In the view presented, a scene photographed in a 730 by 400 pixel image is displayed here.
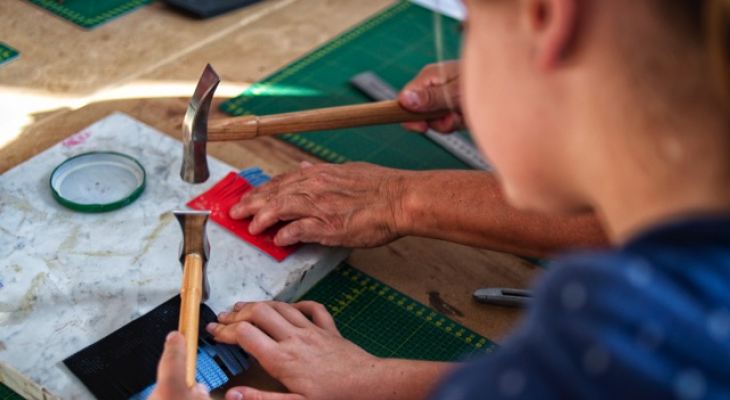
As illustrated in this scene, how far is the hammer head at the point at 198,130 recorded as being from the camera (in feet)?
5.40

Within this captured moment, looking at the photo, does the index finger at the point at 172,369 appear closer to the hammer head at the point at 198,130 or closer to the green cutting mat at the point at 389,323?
the green cutting mat at the point at 389,323

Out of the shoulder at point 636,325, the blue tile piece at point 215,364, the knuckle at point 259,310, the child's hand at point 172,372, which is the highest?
the shoulder at point 636,325

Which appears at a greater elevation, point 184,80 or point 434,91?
point 434,91

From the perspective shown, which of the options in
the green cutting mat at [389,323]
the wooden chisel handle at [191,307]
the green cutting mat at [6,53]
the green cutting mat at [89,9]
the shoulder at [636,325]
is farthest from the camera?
the green cutting mat at [89,9]

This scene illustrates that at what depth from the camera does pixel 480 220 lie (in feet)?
5.51

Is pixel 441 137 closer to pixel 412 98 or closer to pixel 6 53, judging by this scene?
pixel 412 98

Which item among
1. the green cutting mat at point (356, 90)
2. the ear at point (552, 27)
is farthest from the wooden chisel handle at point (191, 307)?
the ear at point (552, 27)

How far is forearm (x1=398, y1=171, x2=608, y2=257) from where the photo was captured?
1.64 meters

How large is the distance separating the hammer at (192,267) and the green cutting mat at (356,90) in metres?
0.63

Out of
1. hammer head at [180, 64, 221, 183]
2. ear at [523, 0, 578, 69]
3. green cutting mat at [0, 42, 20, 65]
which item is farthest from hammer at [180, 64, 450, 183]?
ear at [523, 0, 578, 69]

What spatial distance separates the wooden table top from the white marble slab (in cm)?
15

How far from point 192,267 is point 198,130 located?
343 millimetres

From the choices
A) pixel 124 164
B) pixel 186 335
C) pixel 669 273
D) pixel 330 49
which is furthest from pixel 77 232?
pixel 669 273

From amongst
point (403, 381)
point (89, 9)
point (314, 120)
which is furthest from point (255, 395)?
point (89, 9)
